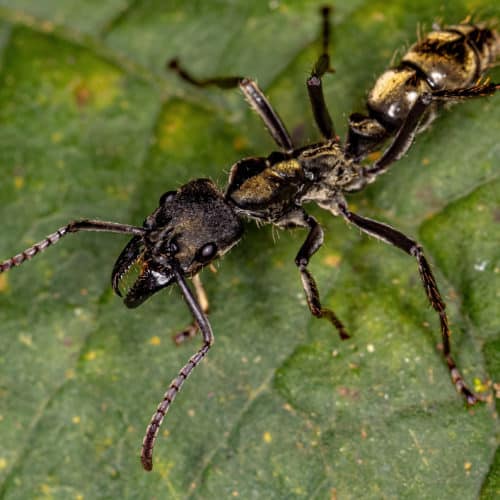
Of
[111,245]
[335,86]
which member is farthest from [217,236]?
[335,86]

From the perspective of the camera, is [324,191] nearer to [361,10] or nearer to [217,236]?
[217,236]

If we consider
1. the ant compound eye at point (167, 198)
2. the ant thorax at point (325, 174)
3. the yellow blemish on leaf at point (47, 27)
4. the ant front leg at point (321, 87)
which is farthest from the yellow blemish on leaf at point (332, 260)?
the yellow blemish on leaf at point (47, 27)

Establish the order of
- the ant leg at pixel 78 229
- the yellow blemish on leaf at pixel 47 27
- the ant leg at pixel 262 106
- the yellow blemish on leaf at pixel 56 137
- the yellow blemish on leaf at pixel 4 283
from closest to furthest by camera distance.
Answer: the ant leg at pixel 78 229, the yellow blemish on leaf at pixel 4 283, the ant leg at pixel 262 106, the yellow blemish on leaf at pixel 56 137, the yellow blemish on leaf at pixel 47 27

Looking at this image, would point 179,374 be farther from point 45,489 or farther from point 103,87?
point 103,87

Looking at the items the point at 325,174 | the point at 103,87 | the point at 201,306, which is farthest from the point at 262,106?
the point at 201,306

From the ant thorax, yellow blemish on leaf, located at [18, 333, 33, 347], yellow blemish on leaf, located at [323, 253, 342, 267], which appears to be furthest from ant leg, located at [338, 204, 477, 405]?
yellow blemish on leaf, located at [18, 333, 33, 347]

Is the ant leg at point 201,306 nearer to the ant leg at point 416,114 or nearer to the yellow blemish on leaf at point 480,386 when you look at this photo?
the ant leg at point 416,114

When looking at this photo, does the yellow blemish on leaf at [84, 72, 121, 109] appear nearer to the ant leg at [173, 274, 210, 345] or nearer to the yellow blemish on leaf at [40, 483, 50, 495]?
the ant leg at [173, 274, 210, 345]
